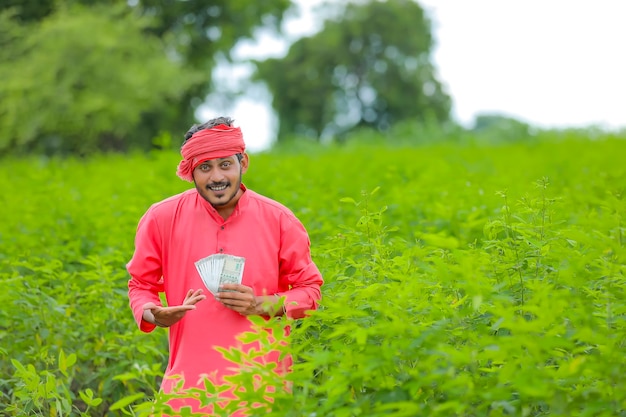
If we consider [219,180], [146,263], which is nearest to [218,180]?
[219,180]

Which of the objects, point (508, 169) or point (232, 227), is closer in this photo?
point (232, 227)

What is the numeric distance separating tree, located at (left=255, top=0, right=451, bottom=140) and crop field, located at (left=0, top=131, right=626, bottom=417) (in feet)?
147

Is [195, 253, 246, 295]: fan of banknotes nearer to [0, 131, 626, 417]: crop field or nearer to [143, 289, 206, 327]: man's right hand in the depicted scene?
[143, 289, 206, 327]: man's right hand

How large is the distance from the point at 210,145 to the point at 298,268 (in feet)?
2.09

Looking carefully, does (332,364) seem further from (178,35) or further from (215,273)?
(178,35)

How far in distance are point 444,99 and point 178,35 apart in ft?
94.2

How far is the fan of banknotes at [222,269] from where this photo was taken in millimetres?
3789

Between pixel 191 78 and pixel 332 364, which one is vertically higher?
pixel 191 78

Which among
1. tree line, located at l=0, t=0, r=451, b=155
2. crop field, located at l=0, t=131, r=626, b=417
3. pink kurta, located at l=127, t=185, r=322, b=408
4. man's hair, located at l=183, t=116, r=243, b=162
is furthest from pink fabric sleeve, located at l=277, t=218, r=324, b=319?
tree line, located at l=0, t=0, r=451, b=155

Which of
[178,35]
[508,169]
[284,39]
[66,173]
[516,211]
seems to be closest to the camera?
[516,211]

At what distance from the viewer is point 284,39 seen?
34406 millimetres

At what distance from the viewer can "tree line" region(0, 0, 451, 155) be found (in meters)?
23.0

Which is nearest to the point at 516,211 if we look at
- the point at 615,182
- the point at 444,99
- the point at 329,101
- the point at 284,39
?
the point at 615,182

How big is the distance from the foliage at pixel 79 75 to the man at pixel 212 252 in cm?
1907
